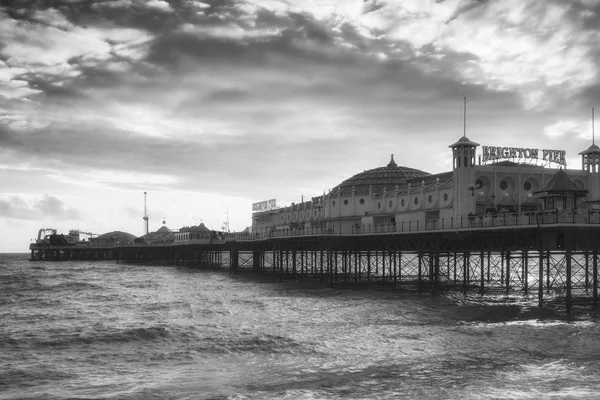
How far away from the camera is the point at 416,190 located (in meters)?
77.1

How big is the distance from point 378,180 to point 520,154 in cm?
3142

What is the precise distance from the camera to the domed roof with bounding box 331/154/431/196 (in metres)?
96.0

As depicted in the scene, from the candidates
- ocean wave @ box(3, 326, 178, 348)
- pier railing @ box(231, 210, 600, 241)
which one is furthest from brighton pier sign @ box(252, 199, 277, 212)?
ocean wave @ box(3, 326, 178, 348)

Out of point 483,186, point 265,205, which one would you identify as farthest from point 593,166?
point 265,205

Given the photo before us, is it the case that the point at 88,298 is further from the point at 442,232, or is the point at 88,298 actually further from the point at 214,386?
the point at 214,386

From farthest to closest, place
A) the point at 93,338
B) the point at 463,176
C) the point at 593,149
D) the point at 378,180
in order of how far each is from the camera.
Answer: the point at 378,180 → the point at 593,149 → the point at 463,176 → the point at 93,338

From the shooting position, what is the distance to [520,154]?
69.6 m

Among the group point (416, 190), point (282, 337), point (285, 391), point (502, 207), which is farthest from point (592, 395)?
point (416, 190)

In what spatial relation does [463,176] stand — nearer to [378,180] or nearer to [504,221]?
[504,221]

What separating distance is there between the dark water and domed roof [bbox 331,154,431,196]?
3829cm

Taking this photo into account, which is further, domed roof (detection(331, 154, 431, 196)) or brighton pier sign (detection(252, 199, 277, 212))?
brighton pier sign (detection(252, 199, 277, 212))

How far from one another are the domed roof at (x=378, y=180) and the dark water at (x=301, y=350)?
38.3 m

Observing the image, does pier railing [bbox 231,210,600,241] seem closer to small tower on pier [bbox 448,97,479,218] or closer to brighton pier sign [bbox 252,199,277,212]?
small tower on pier [bbox 448,97,479,218]

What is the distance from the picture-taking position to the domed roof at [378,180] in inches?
3780
